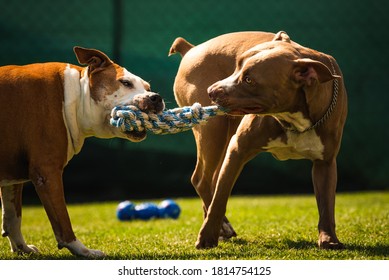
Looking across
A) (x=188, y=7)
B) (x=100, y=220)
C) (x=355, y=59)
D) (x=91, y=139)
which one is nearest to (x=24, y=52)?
(x=91, y=139)

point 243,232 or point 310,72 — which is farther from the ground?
point 310,72

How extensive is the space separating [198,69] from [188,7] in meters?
4.68

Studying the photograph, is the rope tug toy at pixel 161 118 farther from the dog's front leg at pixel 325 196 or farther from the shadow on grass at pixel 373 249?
the shadow on grass at pixel 373 249

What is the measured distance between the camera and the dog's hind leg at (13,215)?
484 cm

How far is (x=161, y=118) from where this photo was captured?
4.61m

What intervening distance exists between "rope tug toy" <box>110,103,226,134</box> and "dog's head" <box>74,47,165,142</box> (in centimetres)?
5

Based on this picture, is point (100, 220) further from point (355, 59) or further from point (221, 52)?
point (355, 59)

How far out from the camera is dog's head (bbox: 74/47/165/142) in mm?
4598

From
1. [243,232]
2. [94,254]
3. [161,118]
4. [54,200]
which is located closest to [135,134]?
[161,118]

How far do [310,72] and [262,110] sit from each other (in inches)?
14.5

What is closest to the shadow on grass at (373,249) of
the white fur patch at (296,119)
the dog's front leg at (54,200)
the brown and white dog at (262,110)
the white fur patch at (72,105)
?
the brown and white dog at (262,110)

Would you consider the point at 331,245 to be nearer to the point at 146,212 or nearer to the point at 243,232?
the point at 243,232

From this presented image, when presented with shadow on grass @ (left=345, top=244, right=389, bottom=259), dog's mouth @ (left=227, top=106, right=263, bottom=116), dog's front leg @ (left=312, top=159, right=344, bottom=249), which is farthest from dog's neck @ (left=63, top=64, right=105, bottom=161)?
shadow on grass @ (left=345, top=244, right=389, bottom=259)

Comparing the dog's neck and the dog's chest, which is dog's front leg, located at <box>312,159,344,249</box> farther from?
the dog's neck
